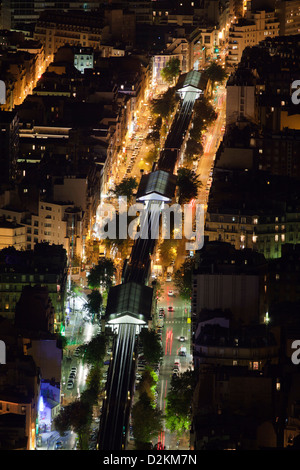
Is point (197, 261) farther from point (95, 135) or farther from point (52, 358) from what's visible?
point (95, 135)

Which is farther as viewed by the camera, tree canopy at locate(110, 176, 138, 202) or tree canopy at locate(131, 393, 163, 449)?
tree canopy at locate(110, 176, 138, 202)

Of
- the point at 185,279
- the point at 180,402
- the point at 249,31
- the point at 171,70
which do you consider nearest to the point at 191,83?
the point at 171,70
